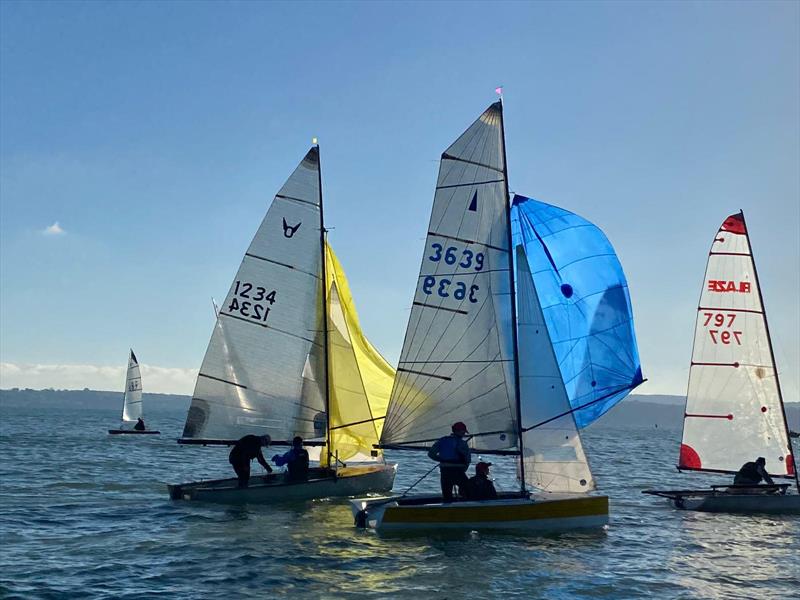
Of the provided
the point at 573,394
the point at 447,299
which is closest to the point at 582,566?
the point at 573,394

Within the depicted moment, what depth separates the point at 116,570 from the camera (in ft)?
48.5

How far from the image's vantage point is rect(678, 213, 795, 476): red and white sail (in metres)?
25.5

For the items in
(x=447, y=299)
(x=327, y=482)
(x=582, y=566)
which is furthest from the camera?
(x=327, y=482)

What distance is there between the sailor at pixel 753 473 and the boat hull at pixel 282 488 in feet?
35.0

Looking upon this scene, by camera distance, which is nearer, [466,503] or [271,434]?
[466,503]

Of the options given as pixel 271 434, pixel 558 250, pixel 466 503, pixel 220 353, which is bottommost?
pixel 466 503

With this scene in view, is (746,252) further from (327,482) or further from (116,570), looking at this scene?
(116,570)

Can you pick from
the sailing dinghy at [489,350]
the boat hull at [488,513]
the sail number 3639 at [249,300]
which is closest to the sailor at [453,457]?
the boat hull at [488,513]

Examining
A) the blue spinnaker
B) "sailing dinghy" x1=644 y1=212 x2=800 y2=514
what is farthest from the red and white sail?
the blue spinnaker

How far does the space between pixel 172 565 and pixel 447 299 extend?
8.56m

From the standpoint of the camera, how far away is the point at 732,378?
25828 millimetres

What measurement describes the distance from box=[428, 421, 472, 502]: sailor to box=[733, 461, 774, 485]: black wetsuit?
1014 centimetres

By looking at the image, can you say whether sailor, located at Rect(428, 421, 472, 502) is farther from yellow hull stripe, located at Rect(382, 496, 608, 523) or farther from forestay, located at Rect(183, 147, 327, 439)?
forestay, located at Rect(183, 147, 327, 439)

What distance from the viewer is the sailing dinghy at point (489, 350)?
64.1 ft
